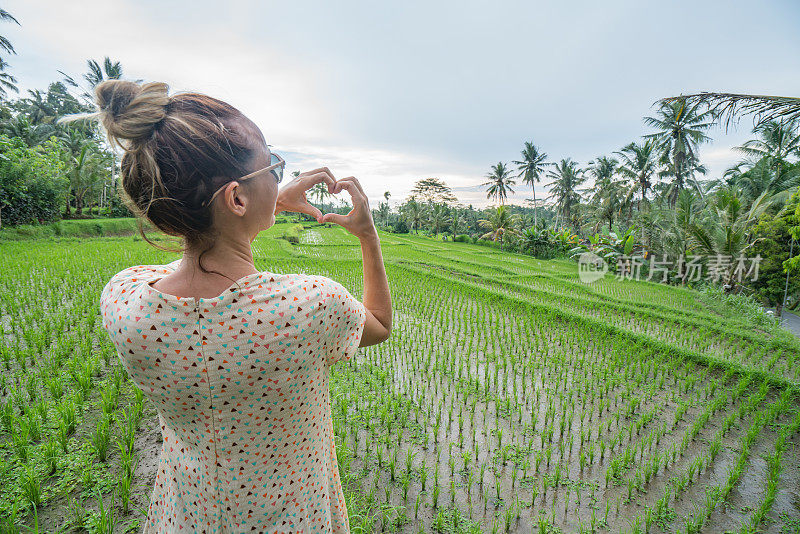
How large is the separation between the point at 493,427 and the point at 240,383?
331 cm

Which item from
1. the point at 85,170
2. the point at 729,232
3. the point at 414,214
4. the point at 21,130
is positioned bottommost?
the point at 729,232

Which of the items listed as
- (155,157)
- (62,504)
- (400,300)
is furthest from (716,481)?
(400,300)

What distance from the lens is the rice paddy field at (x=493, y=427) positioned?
2342mm

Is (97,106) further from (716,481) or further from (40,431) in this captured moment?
(716,481)

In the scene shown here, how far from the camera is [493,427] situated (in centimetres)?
345

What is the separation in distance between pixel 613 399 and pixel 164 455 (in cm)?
443

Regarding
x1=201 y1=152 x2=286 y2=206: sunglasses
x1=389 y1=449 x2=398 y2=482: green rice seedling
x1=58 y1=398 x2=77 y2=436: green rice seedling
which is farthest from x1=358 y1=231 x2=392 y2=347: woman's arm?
x1=58 y1=398 x2=77 y2=436: green rice seedling

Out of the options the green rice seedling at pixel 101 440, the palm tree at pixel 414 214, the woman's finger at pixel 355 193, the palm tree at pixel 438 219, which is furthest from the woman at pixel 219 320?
the palm tree at pixel 414 214

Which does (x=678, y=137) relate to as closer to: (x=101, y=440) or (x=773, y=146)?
(x=773, y=146)

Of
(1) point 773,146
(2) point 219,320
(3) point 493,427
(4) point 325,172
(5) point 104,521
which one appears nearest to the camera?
(2) point 219,320

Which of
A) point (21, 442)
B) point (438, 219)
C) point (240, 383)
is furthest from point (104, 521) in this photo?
point (438, 219)

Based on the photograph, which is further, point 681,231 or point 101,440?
point 681,231

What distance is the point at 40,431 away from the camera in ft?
8.51

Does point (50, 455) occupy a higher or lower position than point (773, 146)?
lower
